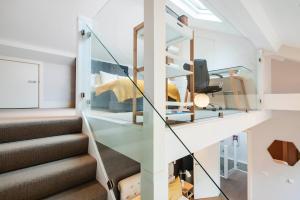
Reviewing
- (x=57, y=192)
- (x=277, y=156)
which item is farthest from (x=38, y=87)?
(x=277, y=156)

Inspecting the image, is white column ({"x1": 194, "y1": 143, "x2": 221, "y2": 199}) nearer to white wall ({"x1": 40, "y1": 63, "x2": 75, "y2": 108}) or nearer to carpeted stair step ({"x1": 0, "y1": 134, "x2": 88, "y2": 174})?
carpeted stair step ({"x1": 0, "y1": 134, "x2": 88, "y2": 174})

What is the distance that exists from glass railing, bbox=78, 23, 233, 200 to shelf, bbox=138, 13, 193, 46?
36 cm

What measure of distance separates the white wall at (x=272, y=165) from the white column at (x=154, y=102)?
392cm

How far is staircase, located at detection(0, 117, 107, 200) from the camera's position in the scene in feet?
3.94

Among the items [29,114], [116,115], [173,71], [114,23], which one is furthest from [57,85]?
[173,71]

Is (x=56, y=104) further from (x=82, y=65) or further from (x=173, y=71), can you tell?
A: (x=173, y=71)

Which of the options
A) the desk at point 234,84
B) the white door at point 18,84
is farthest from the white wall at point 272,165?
the white door at point 18,84

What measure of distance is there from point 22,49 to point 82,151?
2.71 metres

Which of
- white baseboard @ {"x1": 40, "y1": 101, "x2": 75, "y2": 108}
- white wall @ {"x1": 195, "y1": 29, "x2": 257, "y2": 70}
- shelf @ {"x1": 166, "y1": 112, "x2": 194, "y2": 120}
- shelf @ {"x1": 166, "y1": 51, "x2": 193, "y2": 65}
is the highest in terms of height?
white wall @ {"x1": 195, "y1": 29, "x2": 257, "y2": 70}

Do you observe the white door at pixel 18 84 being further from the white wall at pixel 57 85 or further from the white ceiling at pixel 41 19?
the white ceiling at pixel 41 19

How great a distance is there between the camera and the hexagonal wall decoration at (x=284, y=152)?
12.3 feet

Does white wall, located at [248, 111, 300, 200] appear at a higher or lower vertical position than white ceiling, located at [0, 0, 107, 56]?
lower

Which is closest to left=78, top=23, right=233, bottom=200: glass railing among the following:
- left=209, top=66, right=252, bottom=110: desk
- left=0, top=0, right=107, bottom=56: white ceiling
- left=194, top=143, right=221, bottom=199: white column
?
left=0, top=0, right=107, bottom=56: white ceiling

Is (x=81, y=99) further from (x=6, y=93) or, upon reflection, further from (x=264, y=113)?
(x=264, y=113)
